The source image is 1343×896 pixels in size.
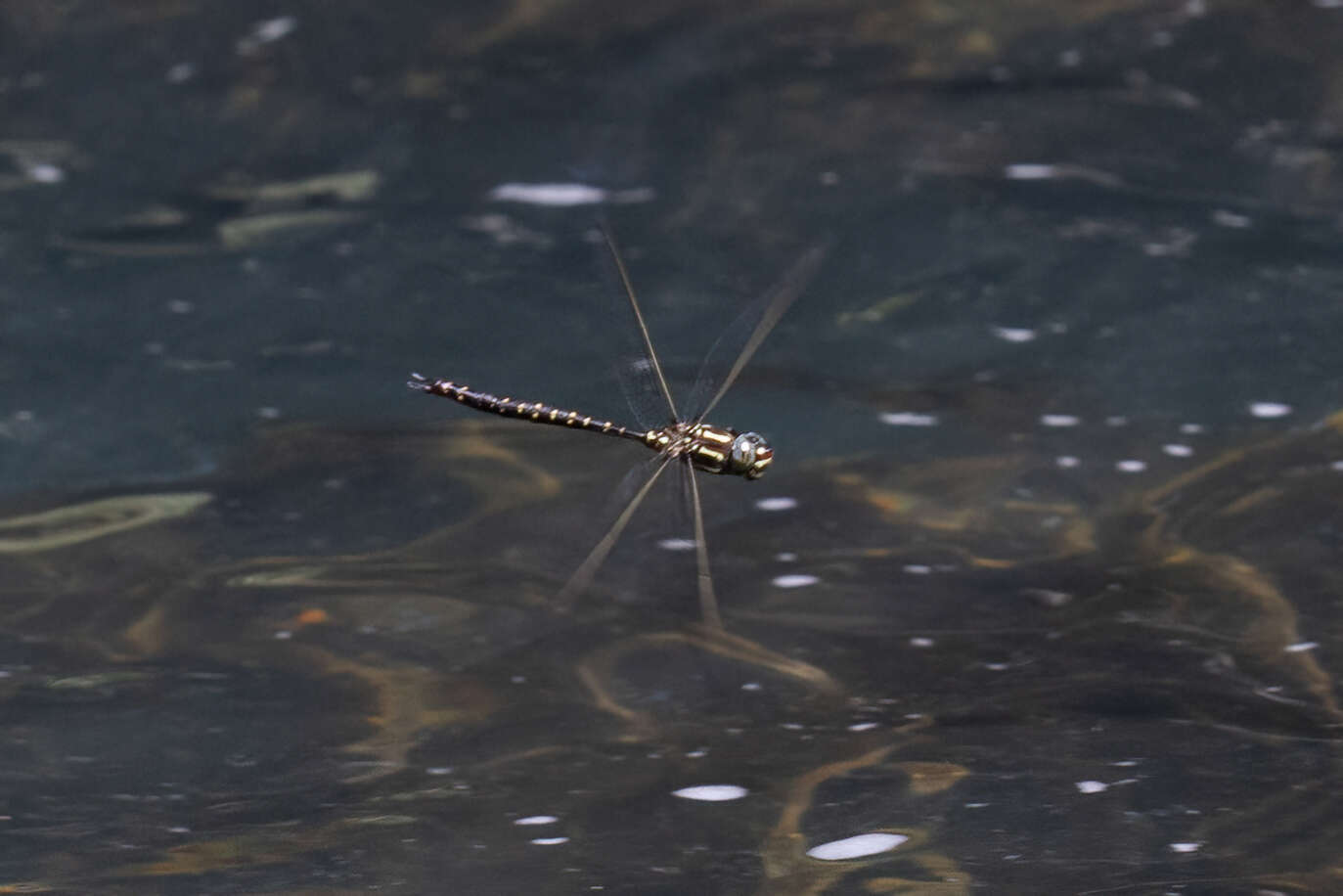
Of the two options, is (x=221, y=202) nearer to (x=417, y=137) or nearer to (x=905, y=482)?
(x=417, y=137)

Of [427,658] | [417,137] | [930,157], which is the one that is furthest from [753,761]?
[417,137]

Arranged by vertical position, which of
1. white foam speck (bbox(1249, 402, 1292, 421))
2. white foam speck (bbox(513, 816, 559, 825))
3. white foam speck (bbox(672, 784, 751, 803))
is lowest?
white foam speck (bbox(513, 816, 559, 825))

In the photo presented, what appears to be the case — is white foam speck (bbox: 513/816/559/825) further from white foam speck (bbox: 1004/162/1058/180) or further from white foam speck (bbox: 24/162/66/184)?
white foam speck (bbox: 24/162/66/184)

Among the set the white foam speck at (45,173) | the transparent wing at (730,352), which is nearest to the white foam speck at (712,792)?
the transparent wing at (730,352)

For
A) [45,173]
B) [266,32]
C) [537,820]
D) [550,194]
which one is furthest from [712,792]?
[266,32]

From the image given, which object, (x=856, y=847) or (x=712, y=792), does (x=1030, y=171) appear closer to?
(x=712, y=792)

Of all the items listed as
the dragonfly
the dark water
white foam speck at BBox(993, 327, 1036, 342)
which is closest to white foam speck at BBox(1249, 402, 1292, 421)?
the dark water
